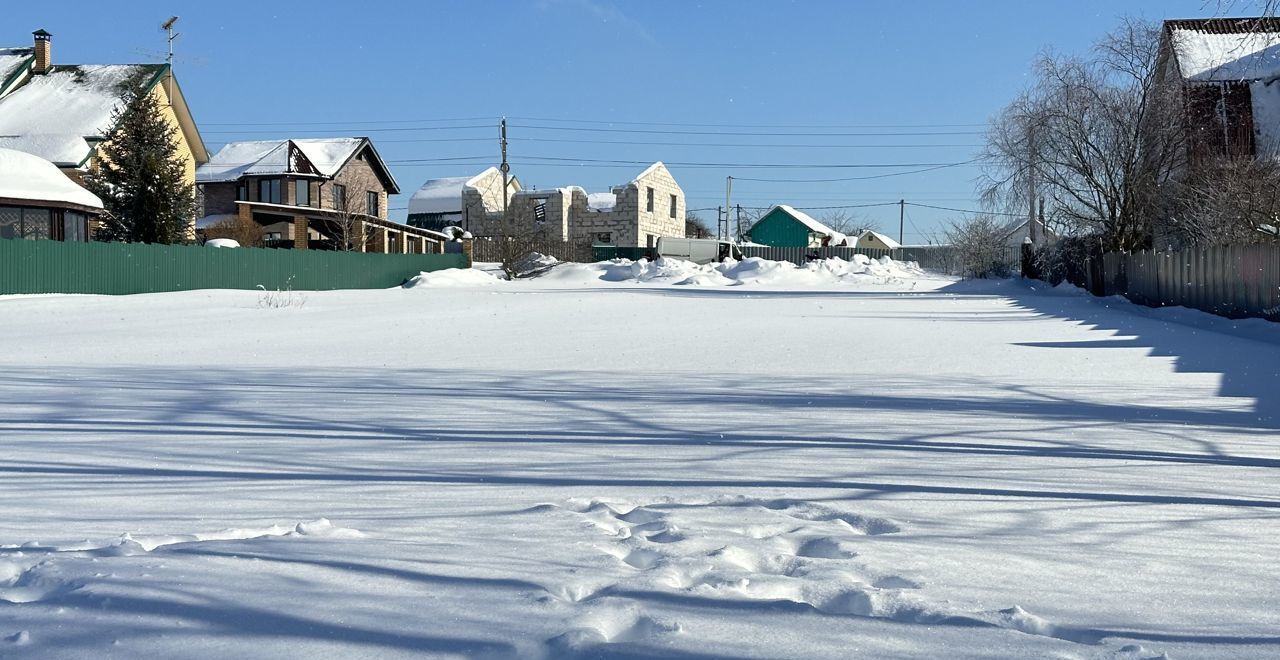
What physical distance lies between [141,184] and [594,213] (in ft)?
114

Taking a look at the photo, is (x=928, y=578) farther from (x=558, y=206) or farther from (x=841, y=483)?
(x=558, y=206)

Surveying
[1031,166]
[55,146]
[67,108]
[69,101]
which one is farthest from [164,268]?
[1031,166]

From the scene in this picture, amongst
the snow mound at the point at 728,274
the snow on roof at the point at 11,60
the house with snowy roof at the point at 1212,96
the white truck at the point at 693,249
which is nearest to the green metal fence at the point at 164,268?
the snow mound at the point at 728,274

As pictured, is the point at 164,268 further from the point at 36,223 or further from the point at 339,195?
the point at 339,195

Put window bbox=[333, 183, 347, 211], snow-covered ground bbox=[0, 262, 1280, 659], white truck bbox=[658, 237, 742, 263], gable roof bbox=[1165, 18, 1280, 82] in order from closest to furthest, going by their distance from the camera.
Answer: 1. snow-covered ground bbox=[0, 262, 1280, 659]
2. gable roof bbox=[1165, 18, 1280, 82]
3. window bbox=[333, 183, 347, 211]
4. white truck bbox=[658, 237, 742, 263]

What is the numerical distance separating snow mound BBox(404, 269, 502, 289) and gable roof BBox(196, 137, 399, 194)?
15175 mm

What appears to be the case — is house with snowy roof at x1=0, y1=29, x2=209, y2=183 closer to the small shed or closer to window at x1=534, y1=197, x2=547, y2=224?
window at x1=534, y1=197, x2=547, y2=224

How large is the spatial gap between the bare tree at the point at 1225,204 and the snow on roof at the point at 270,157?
3703 centimetres

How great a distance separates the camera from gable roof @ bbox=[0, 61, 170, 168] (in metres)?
32.9

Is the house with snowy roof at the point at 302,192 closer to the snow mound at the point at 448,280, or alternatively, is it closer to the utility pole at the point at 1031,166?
the snow mound at the point at 448,280

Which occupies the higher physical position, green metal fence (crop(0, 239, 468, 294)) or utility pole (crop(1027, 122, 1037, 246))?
utility pole (crop(1027, 122, 1037, 246))

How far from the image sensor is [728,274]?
39812mm

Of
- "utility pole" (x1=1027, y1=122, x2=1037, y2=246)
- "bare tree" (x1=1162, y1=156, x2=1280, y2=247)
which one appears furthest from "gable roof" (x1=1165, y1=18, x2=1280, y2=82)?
"utility pole" (x1=1027, y1=122, x2=1037, y2=246)

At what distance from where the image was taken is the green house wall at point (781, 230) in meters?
80.1
